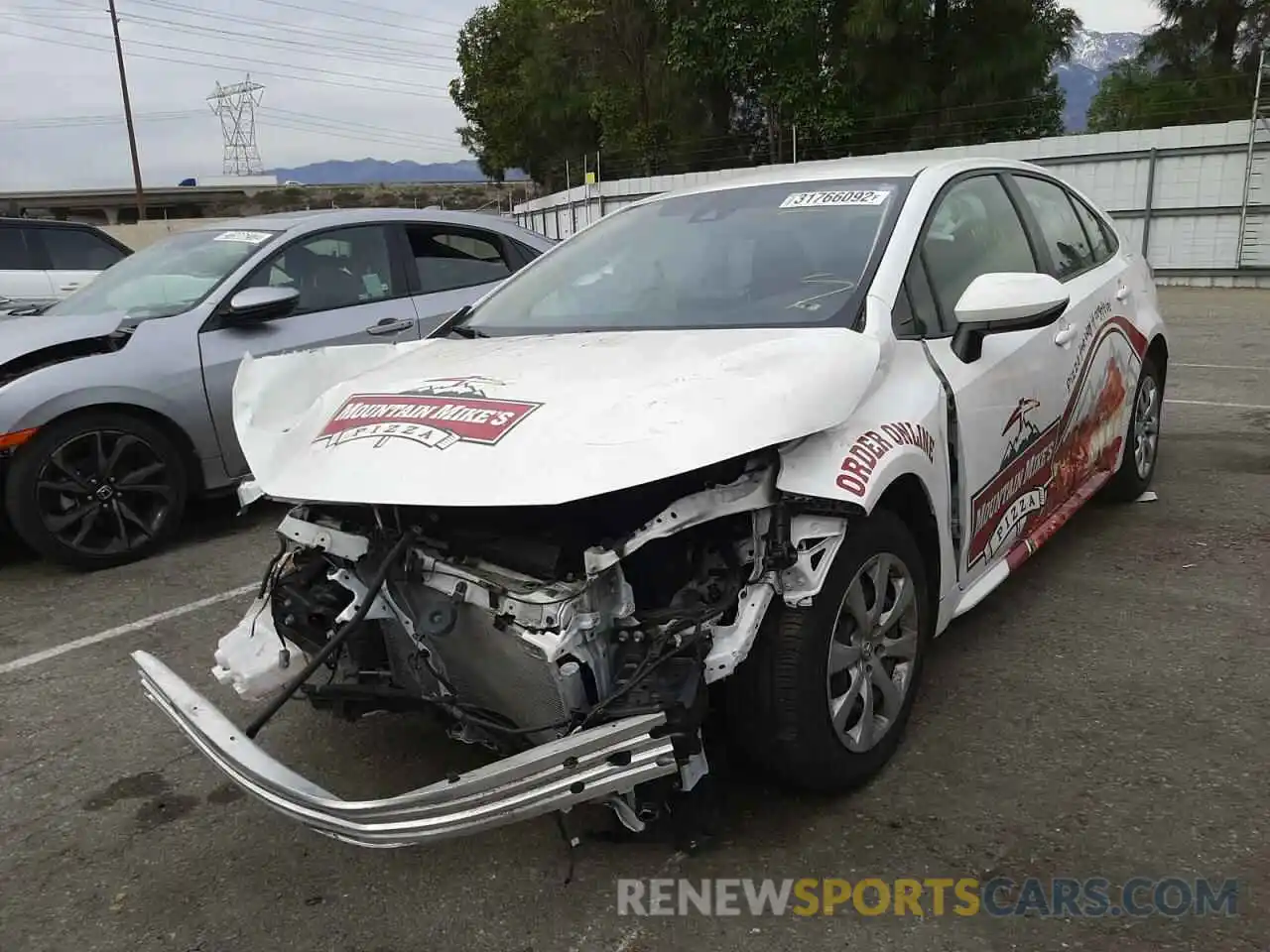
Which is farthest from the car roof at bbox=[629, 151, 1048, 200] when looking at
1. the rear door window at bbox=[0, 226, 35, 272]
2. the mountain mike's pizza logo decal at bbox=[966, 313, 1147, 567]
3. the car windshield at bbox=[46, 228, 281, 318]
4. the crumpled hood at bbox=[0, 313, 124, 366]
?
the rear door window at bbox=[0, 226, 35, 272]

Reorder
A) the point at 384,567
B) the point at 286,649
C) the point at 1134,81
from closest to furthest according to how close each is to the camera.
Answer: the point at 384,567
the point at 286,649
the point at 1134,81

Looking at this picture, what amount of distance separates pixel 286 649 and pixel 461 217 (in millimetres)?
4194

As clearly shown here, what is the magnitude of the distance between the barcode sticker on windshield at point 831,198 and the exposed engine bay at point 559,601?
53.3 inches

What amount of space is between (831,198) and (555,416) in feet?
5.14

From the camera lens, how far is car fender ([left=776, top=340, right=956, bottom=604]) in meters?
2.37

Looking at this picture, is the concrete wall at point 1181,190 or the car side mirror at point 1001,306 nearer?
the car side mirror at point 1001,306

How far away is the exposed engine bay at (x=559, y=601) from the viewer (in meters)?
2.18

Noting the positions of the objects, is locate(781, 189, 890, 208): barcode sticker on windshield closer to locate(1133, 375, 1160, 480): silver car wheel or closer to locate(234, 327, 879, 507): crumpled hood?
locate(234, 327, 879, 507): crumpled hood

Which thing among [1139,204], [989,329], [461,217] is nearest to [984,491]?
[989,329]

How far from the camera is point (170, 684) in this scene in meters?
2.53

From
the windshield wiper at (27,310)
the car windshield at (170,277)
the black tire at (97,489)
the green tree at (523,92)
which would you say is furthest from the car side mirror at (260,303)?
the green tree at (523,92)

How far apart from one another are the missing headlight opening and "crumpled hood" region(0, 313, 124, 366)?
9.70 feet

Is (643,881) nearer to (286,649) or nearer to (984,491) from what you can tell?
(286,649)

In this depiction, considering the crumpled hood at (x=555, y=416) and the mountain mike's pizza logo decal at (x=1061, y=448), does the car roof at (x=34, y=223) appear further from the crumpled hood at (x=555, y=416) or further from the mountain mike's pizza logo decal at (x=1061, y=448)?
the mountain mike's pizza logo decal at (x=1061, y=448)
